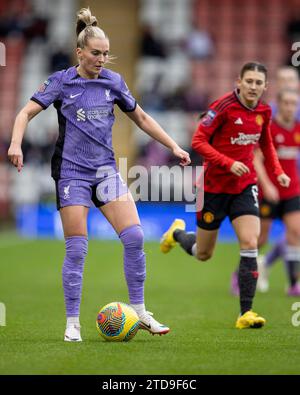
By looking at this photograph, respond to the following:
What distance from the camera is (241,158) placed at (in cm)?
800

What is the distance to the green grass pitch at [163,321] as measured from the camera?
18.3 feet

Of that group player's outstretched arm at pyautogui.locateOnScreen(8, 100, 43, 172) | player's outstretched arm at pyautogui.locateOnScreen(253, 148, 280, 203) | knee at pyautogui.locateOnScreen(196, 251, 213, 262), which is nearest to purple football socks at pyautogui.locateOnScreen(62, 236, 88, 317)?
player's outstretched arm at pyautogui.locateOnScreen(8, 100, 43, 172)

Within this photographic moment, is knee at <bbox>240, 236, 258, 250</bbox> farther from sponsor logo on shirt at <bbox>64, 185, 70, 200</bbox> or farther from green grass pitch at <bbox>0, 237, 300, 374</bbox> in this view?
sponsor logo on shirt at <bbox>64, 185, 70, 200</bbox>

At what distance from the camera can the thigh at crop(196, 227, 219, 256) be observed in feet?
27.6

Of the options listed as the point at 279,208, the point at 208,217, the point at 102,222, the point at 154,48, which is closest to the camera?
the point at 208,217

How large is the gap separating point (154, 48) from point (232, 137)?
61.2 ft

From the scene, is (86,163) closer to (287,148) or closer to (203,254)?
(203,254)

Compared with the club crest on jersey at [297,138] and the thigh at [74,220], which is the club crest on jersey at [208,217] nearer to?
the thigh at [74,220]

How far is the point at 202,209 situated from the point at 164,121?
54.3ft

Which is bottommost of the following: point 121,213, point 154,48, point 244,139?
point 121,213

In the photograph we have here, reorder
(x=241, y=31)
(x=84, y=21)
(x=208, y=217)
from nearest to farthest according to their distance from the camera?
(x=84, y=21), (x=208, y=217), (x=241, y=31)

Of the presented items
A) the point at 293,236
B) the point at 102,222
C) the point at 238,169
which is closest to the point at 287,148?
the point at 293,236

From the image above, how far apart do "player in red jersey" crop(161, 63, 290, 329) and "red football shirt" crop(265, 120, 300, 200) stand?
91.5 inches
